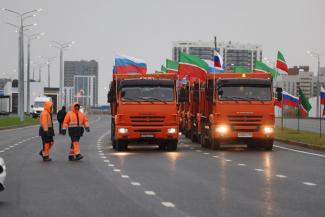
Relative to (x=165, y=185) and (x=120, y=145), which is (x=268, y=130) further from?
(x=165, y=185)

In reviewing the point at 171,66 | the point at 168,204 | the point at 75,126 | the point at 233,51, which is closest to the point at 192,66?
the point at 171,66

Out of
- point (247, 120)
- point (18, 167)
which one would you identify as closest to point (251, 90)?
point (247, 120)

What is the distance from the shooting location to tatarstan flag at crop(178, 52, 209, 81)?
46.2 m

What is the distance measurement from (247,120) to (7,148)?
871cm

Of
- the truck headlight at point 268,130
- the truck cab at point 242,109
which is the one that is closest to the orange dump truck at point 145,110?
the truck cab at point 242,109

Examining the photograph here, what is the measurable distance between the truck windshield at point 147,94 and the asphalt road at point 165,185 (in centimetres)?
273

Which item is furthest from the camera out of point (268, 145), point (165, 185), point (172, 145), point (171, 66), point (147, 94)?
point (171, 66)

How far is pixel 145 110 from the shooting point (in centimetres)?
2914

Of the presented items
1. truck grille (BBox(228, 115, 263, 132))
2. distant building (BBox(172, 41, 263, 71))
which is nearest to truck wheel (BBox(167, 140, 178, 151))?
truck grille (BBox(228, 115, 263, 132))

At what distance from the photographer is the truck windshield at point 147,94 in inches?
1163

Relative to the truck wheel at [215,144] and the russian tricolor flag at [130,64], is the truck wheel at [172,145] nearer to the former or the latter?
the truck wheel at [215,144]

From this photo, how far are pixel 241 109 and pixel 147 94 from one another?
10.4 ft

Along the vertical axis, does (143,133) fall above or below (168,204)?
above

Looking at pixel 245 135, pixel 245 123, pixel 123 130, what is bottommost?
pixel 245 135
